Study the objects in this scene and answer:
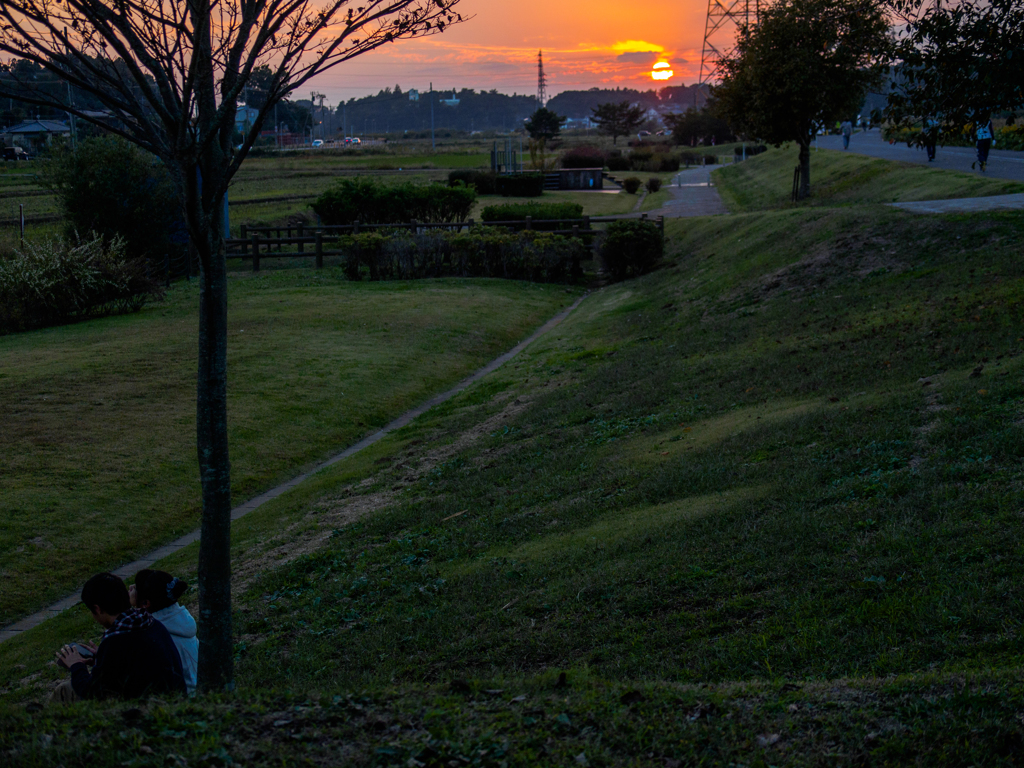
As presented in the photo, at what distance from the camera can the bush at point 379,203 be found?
36.8 m

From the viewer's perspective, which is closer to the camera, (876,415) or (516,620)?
(516,620)

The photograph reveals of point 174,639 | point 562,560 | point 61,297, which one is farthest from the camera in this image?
point 61,297

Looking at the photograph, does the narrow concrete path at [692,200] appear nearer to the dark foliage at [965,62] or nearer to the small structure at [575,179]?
the small structure at [575,179]

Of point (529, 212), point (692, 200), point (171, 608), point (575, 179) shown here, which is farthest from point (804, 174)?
point (575, 179)

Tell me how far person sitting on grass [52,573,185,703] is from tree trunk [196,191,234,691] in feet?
0.75

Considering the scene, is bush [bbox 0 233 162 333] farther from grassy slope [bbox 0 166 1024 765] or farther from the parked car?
the parked car

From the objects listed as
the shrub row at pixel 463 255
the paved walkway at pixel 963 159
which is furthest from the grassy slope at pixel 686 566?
the shrub row at pixel 463 255

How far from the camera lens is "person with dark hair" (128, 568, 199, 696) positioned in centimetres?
487

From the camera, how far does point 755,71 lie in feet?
91.7

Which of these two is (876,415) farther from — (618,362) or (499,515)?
(618,362)

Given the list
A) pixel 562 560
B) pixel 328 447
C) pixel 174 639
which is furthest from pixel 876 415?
pixel 328 447

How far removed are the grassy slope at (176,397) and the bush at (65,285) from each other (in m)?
1.09

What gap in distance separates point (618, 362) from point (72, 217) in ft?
74.8

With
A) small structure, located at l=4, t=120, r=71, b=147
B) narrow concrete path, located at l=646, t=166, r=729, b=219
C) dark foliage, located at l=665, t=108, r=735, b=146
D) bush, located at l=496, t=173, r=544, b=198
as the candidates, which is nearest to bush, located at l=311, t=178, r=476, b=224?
narrow concrete path, located at l=646, t=166, r=729, b=219
